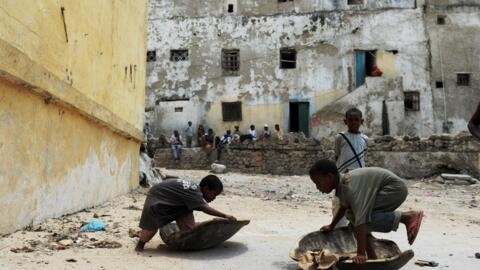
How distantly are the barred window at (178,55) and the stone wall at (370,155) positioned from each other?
7.16 m

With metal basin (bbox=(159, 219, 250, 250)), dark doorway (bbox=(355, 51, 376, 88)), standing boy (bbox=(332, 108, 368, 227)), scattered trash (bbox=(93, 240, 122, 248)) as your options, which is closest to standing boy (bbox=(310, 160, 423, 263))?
standing boy (bbox=(332, 108, 368, 227))

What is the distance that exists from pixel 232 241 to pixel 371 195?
6.60 feet

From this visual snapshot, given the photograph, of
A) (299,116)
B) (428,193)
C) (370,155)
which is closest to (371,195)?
(428,193)

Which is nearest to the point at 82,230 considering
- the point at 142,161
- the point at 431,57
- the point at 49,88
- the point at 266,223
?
the point at 49,88

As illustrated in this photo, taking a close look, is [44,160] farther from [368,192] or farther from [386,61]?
[386,61]

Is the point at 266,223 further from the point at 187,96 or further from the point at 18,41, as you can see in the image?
the point at 187,96

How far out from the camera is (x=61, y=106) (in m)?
5.77

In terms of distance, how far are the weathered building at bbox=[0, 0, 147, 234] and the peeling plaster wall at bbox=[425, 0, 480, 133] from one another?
19447 mm

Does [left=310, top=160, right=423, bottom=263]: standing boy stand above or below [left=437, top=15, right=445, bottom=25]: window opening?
below

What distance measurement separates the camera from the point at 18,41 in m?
→ 4.65

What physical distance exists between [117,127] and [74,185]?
2.14 meters

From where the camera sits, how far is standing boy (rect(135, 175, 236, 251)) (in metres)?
4.63

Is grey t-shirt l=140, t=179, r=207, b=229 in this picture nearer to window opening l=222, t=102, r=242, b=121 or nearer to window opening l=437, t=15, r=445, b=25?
window opening l=222, t=102, r=242, b=121

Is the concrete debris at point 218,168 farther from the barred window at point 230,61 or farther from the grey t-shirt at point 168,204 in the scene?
the grey t-shirt at point 168,204
